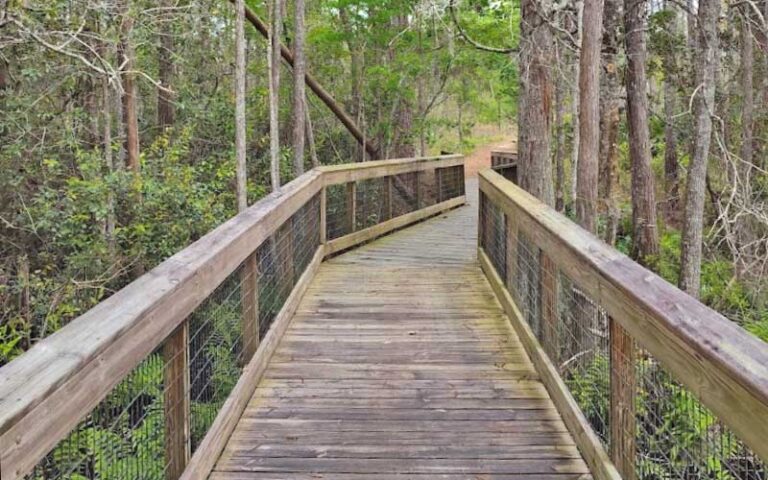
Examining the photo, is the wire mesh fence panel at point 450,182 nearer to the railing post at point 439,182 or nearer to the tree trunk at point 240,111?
the railing post at point 439,182

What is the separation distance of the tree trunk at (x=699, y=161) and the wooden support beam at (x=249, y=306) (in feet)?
24.7

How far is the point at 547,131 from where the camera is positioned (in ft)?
23.4

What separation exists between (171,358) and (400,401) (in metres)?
1.36

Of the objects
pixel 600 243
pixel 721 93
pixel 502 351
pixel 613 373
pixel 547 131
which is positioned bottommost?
pixel 502 351

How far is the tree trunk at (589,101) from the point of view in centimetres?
636

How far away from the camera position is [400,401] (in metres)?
3.36

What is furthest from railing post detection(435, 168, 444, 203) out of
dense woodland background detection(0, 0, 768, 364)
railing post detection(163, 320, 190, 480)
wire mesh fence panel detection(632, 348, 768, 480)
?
railing post detection(163, 320, 190, 480)

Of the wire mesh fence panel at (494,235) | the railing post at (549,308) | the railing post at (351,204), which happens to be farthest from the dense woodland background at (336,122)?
the railing post at (549,308)

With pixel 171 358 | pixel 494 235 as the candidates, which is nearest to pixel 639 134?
pixel 494 235

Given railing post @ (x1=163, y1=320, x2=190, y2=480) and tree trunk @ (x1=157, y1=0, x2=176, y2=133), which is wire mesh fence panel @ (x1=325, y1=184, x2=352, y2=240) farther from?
tree trunk @ (x1=157, y1=0, x2=176, y2=133)

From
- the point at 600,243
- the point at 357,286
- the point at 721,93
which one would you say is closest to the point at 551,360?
the point at 600,243

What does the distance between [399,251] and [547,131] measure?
7.05 ft

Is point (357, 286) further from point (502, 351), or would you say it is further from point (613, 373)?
point (613, 373)

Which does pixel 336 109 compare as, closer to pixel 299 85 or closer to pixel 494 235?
pixel 299 85
